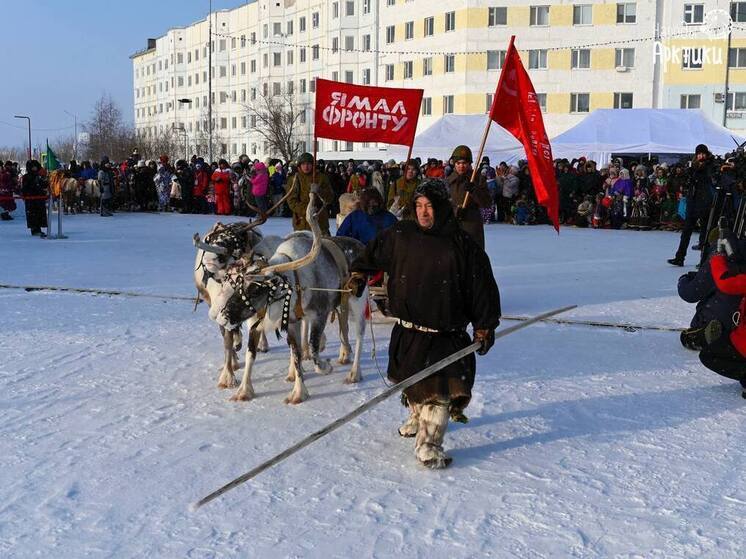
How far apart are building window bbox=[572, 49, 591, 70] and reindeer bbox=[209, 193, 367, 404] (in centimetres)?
4382

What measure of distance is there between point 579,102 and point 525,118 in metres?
42.6

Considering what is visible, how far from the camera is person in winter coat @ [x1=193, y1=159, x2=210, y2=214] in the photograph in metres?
23.4

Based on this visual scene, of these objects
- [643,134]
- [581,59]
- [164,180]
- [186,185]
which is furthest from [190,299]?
[581,59]

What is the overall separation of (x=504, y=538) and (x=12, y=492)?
2445 millimetres

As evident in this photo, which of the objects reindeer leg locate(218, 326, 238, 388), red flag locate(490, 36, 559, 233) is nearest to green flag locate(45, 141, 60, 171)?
reindeer leg locate(218, 326, 238, 388)

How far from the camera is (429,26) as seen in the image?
49688 mm

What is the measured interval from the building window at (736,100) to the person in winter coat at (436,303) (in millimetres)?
46067

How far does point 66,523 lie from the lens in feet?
11.7

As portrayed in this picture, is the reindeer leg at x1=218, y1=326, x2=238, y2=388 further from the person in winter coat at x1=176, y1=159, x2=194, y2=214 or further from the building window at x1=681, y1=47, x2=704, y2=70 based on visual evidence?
the building window at x1=681, y1=47, x2=704, y2=70

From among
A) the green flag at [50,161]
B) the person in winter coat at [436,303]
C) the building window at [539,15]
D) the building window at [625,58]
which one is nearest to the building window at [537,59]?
the building window at [539,15]

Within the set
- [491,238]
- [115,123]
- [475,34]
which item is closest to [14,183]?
[491,238]

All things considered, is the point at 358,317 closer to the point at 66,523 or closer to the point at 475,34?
the point at 66,523

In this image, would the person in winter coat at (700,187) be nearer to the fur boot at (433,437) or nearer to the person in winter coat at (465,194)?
the person in winter coat at (465,194)

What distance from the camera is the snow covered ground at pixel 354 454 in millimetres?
3496
